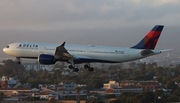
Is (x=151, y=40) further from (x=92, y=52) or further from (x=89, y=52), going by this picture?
(x=89, y=52)

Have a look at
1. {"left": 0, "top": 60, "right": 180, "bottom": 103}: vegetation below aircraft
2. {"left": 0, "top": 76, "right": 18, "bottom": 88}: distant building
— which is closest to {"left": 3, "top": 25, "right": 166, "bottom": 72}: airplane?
{"left": 0, "top": 60, "right": 180, "bottom": 103}: vegetation below aircraft

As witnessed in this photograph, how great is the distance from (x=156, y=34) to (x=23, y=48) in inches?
759

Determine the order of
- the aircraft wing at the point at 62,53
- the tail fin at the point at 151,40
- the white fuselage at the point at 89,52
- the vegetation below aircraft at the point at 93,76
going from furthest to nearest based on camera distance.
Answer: the vegetation below aircraft at the point at 93,76, the white fuselage at the point at 89,52, the tail fin at the point at 151,40, the aircraft wing at the point at 62,53

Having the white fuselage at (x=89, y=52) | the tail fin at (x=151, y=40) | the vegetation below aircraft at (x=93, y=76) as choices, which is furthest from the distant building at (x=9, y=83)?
the tail fin at (x=151, y=40)

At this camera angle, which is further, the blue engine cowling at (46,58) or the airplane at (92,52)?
the blue engine cowling at (46,58)

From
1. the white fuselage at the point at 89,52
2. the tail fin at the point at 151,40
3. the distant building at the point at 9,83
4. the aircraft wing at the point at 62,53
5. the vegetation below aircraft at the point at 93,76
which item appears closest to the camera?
the aircraft wing at the point at 62,53

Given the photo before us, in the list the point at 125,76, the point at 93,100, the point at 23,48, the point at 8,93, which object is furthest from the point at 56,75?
the point at 23,48

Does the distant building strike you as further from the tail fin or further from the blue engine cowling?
the tail fin

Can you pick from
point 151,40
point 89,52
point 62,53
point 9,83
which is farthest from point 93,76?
point 151,40

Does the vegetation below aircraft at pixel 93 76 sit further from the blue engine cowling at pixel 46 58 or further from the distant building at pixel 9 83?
the blue engine cowling at pixel 46 58

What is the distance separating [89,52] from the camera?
256 ft

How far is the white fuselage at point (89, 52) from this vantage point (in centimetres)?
7756

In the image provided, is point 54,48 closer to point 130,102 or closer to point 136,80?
point 130,102

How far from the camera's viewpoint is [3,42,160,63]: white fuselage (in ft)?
254
